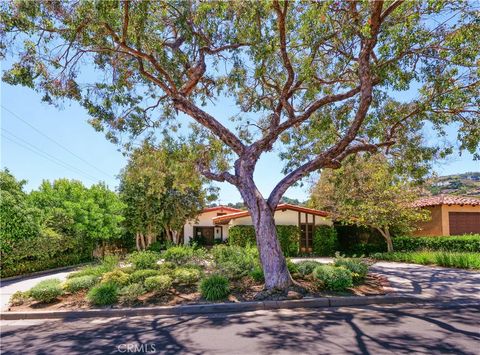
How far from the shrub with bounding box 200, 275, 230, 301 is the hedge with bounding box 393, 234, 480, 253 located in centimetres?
1477

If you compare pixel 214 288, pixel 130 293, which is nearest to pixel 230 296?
pixel 214 288

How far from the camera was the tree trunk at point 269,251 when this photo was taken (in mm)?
8836

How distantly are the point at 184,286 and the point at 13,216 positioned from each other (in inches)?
313

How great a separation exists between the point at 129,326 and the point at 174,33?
296 inches

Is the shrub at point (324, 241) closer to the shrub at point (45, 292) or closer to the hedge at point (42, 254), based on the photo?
the hedge at point (42, 254)

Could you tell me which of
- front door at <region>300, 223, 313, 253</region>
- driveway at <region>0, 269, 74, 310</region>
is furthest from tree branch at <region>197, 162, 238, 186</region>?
front door at <region>300, 223, 313, 253</region>

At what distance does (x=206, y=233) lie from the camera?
3691 cm

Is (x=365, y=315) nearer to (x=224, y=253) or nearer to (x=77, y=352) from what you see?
(x=77, y=352)

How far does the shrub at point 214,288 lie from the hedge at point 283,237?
45.2 ft

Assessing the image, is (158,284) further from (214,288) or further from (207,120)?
(207,120)

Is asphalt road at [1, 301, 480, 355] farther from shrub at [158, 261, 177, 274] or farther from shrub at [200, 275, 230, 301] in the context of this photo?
shrub at [158, 261, 177, 274]

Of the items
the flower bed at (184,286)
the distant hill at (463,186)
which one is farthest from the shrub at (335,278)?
the distant hill at (463,186)

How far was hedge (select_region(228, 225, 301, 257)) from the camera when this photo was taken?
2261 cm

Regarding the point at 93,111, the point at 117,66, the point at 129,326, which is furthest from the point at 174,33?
the point at 129,326
